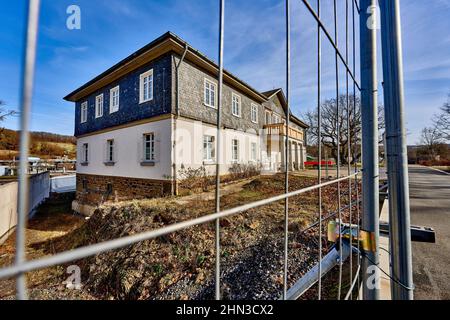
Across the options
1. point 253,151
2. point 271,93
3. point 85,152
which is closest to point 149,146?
point 253,151

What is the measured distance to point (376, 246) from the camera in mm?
1497

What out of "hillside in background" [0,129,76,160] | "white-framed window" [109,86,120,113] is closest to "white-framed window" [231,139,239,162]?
"white-framed window" [109,86,120,113]

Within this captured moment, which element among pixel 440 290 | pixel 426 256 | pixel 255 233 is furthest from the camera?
pixel 255 233

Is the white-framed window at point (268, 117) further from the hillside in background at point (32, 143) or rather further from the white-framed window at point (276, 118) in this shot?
the hillside in background at point (32, 143)

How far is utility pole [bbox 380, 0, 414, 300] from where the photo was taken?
1460 mm

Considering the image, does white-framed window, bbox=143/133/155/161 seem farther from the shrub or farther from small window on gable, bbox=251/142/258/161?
small window on gable, bbox=251/142/258/161

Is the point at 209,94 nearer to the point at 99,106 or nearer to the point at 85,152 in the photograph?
the point at 99,106

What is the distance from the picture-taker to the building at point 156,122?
8.78m

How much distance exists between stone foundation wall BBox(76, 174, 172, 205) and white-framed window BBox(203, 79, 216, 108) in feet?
15.2

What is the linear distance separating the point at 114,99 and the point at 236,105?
22.7 feet

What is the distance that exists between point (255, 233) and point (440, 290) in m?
2.76

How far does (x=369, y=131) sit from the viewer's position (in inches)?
62.3
